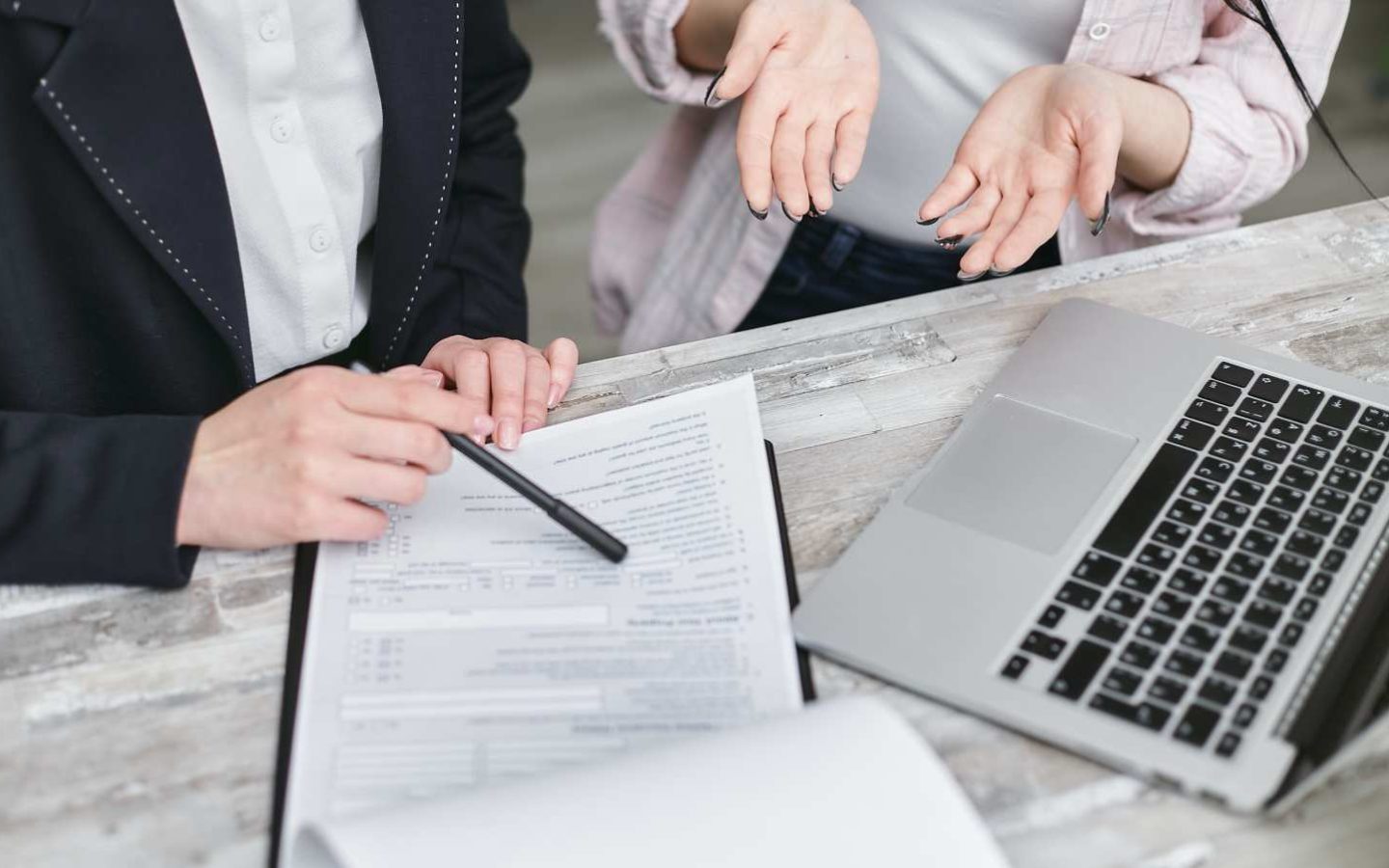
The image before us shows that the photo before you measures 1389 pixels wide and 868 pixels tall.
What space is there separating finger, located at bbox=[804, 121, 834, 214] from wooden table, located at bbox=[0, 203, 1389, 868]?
0.31ft

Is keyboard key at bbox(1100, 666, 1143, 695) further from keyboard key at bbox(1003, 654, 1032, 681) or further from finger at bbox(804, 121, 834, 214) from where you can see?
finger at bbox(804, 121, 834, 214)

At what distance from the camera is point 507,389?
74 cm

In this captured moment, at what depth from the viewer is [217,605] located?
2.04 ft

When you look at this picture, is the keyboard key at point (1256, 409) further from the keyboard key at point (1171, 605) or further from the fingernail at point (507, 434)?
the fingernail at point (507, 434)

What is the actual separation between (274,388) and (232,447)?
0.13 feet

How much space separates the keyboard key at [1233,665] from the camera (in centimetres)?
54

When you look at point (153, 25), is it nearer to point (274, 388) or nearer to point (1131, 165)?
point (274, 388)

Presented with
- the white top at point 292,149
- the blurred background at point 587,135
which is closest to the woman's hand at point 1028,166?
the white top at point 292,149

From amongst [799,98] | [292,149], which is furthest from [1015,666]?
[292,149]

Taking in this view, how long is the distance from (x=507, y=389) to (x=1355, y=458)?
0.51 metres

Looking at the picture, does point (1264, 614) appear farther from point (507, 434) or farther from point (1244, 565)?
point (507, 434)

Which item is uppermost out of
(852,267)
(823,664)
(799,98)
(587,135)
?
(799,98)

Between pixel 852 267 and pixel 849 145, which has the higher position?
pixel 849 145

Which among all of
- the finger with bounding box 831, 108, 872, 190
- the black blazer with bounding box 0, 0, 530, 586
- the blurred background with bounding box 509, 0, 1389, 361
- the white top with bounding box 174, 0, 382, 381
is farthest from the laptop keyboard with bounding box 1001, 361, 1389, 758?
the blurred background with bounding box 509, 0, 1389, 361
